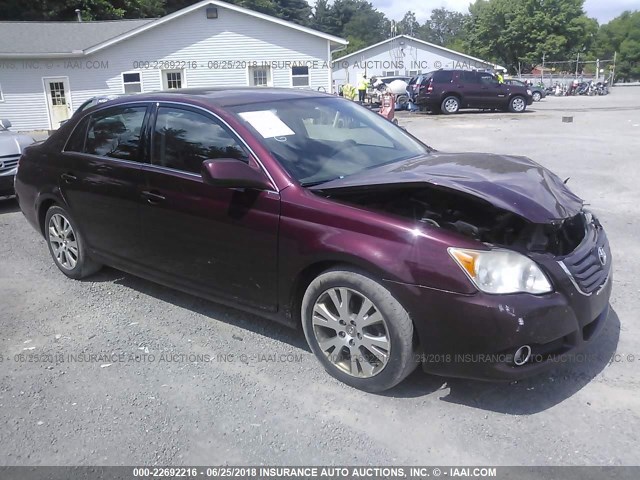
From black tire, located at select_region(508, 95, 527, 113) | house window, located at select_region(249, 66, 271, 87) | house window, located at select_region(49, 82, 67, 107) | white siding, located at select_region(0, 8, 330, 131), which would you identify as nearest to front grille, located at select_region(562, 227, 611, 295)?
black tire, located at select_region(508, 95, 527, 113)

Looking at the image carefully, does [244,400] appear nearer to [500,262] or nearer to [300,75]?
[500,262]

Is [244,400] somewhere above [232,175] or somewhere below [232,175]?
below

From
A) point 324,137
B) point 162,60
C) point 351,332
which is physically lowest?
point 351,332

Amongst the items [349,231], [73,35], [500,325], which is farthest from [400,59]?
[500,325]

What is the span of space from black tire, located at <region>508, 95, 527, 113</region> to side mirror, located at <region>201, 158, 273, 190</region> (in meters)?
23.7

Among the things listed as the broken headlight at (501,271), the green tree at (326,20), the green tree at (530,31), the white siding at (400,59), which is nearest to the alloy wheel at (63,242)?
the broken headlight at (501,271)

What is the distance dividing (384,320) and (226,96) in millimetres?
2095

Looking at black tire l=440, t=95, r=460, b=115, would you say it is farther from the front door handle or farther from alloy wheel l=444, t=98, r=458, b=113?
the front door handle

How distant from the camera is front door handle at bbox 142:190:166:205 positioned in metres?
4.03

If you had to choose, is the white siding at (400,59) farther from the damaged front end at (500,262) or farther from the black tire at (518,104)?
the damaged front end at (500,262)

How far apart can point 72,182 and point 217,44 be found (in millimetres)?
24205

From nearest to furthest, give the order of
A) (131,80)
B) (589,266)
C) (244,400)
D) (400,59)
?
(589,266), (244,400), (131,80), (400,59)

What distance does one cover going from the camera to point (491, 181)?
3.32 m

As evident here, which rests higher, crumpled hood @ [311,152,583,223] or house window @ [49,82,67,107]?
house window @ [49,82,67,107]
